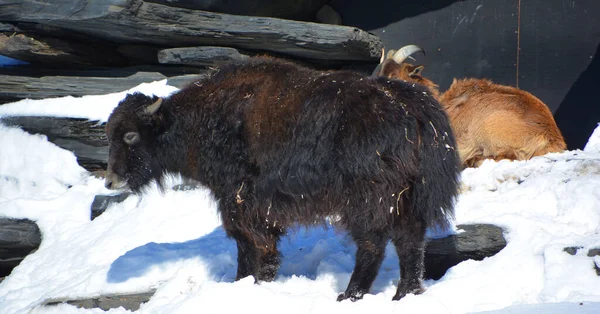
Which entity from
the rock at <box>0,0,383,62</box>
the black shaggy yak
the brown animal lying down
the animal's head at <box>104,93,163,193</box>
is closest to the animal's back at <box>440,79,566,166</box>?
the brown animal lying down

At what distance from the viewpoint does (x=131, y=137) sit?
674cm

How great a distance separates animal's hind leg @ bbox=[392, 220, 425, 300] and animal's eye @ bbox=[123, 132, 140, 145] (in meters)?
2.65

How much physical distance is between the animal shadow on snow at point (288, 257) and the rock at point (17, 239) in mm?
2073

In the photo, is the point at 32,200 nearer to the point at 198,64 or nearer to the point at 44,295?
the point at 44,295

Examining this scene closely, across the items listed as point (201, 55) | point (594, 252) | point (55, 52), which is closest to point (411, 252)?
point (594, 252)

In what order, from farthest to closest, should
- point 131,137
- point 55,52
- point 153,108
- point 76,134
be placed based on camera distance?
A: point 55,52, point 76,134, point 131,137, point 153,108

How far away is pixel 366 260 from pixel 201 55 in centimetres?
563

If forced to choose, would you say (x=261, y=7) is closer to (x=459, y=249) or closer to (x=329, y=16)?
(x=329, y=16)

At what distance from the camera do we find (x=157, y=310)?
604 cm

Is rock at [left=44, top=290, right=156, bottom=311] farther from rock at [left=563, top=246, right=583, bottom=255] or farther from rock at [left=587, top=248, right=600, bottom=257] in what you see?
rock at [left=587, top=248, right=600, bottom=257]

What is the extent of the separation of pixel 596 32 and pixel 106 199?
740cm

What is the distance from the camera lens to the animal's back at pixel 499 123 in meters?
9.22

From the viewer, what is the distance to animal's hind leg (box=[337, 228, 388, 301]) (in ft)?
19.1

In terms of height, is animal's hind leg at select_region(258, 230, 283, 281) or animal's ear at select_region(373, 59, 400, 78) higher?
animal's ear at select_region(373, 59, 400, 78)
